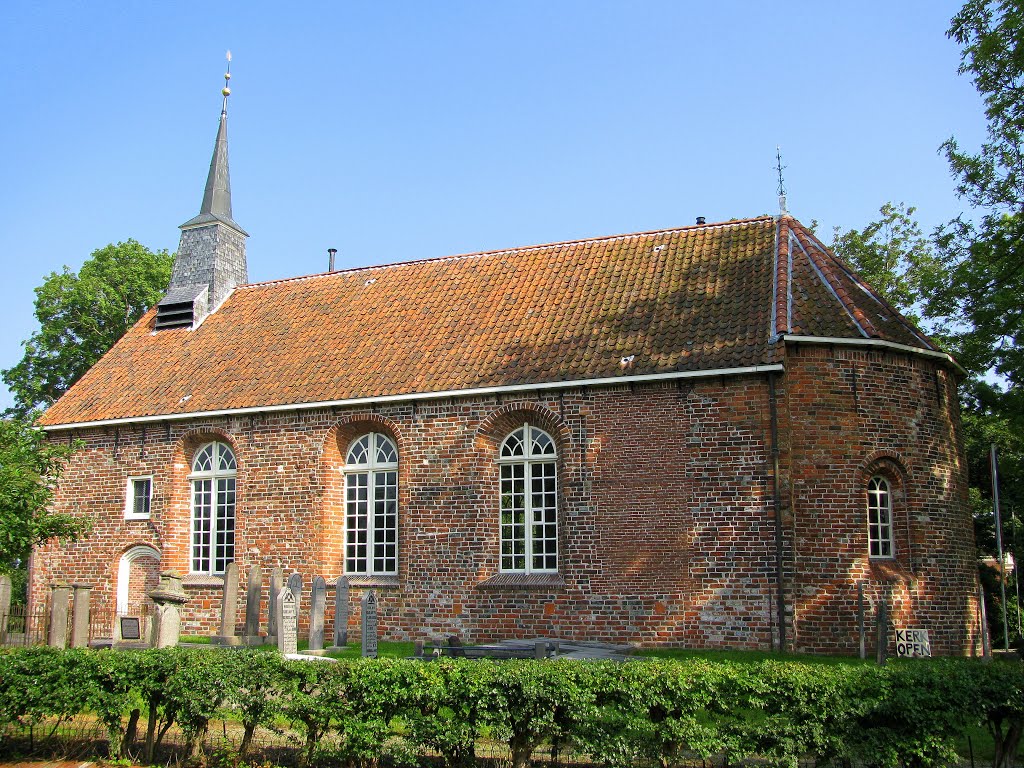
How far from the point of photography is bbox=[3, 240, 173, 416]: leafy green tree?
34.8 meters

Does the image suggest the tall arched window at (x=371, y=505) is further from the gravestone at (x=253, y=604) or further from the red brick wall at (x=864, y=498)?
the red brick wall at (x=864, y=498)

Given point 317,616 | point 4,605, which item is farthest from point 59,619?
point 317,616

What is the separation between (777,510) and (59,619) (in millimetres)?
12411

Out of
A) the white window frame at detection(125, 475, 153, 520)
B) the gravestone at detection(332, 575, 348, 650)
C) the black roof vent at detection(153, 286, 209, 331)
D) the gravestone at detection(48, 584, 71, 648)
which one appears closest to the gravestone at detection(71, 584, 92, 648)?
the gravestone at detection(48, 584, 71, 648)

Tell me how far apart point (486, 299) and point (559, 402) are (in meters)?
4.19

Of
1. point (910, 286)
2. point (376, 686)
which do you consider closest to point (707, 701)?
point (376, 686)

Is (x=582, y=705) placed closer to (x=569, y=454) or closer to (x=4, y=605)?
(x=569, y=454)

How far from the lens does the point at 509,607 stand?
17188 mm

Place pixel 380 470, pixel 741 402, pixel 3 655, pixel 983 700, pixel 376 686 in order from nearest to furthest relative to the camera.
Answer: pixel 983 700
pixel 376 686
pixel 3 655
pixel 741 402
pixel 380 470

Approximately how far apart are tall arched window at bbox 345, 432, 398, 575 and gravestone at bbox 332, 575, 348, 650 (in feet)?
6.00

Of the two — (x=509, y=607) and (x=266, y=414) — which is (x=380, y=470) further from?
(x=509, y=607)

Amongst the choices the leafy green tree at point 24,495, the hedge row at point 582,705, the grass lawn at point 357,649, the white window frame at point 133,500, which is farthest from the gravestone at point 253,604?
the hedge row at point 582,705

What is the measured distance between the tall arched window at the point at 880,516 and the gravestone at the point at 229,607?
1182 centimetres

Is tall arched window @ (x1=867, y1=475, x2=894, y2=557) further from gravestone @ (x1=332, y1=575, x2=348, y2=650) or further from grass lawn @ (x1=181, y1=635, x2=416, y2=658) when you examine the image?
gravestone @ (x1=332, y1=575, x2=348, y2=650)
